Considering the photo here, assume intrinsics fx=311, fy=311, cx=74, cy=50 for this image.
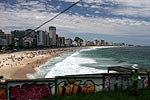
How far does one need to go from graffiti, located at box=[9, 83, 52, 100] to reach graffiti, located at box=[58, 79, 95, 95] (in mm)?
635

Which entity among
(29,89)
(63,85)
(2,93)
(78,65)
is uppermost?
(63,85)

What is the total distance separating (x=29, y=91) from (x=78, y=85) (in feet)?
7.99

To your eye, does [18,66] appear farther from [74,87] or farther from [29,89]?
[29,89]

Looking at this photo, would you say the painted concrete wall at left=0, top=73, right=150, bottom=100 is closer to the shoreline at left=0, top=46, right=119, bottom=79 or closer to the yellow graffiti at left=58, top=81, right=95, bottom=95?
the yellow graffiti at left=58, top=81, right=95, bottom=95

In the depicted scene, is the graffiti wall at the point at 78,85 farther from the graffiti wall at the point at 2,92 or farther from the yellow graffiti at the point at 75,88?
the graffiti wall at the point at 2,92

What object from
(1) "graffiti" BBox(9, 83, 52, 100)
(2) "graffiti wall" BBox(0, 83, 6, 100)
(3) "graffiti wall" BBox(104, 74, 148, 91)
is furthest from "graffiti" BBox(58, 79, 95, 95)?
(2) "graffiti wall" BBox(0, 83, 6, 100)

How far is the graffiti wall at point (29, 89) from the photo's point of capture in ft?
47.8

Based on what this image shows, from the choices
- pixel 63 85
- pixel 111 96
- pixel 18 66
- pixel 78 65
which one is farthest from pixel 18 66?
pixel 111 96

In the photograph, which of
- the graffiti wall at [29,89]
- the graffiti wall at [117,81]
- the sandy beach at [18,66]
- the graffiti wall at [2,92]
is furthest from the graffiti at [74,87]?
the sandy beach at [18,66]

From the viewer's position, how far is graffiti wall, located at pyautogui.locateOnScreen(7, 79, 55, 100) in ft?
47.8

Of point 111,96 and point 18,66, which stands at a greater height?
point 111,96

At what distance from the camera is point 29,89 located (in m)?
14.8

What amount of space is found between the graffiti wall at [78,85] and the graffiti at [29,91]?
2.11ft

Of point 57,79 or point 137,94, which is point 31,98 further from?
point 137,94
